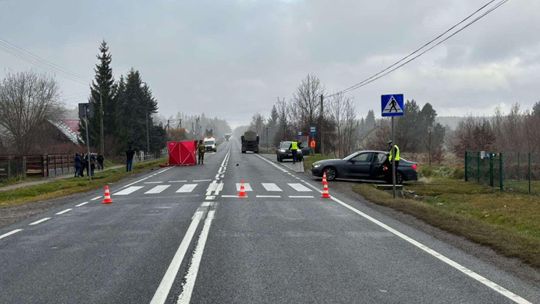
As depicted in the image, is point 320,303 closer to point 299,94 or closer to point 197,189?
point 197,189

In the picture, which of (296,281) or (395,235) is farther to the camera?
(395,235)

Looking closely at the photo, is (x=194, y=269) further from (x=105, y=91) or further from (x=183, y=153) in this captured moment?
(x=105, y=91)

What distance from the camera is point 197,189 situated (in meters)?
18.0

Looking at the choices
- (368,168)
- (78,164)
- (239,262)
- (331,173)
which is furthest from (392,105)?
(78,164)

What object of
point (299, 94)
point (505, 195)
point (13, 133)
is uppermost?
point (299, 94)

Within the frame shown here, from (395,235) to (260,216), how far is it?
3.28 meters

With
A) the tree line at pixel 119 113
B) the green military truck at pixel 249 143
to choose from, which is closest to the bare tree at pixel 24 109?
the tree line at pixel 119 113

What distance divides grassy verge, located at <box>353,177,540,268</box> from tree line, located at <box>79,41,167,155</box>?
38.9 meters

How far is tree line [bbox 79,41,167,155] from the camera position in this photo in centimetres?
6431

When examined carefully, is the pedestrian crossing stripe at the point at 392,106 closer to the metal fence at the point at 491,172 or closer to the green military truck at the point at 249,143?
the metal fence at the point at 491,172

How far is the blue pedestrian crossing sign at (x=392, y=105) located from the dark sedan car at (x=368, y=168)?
6.10m

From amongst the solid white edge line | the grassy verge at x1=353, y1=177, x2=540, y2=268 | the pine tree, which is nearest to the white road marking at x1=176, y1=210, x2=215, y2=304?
the solid white edge line

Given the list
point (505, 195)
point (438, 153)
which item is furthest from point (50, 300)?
point (438, 153)

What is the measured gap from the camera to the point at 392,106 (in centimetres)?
1457
